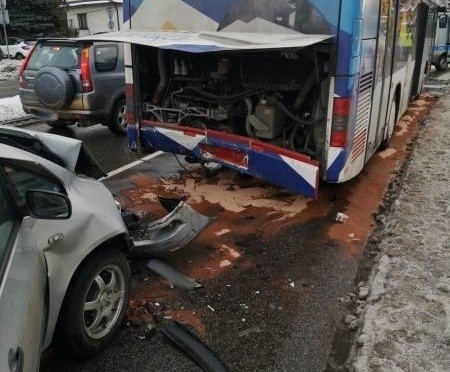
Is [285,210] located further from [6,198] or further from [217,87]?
[6,198]

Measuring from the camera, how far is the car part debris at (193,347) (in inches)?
123

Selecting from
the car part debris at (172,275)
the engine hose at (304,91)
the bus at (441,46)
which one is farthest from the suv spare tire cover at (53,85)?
the bus at (441,46)

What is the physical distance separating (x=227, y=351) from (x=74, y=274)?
3.79 ft

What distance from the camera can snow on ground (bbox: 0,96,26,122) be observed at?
11.4 metres

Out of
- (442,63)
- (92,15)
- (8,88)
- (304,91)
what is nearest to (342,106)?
(304,91)

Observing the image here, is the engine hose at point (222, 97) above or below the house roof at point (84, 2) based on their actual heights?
below

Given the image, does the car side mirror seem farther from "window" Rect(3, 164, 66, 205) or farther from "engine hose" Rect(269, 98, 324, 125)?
"engine hose" Rect(269, 98, 324, 125)

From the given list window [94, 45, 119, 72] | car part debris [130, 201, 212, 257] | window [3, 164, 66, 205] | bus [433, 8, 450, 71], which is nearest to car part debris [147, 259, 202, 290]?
car part debris [130, 201, 212, 257]

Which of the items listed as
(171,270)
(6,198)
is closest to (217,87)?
(171,270)

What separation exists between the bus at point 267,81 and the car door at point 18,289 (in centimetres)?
261

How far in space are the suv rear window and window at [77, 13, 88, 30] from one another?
137ft

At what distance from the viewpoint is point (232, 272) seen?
4371 mm

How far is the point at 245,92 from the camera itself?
590 cm

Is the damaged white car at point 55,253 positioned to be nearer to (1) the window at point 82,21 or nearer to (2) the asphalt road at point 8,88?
(2) the asphalt road at point 8,88
